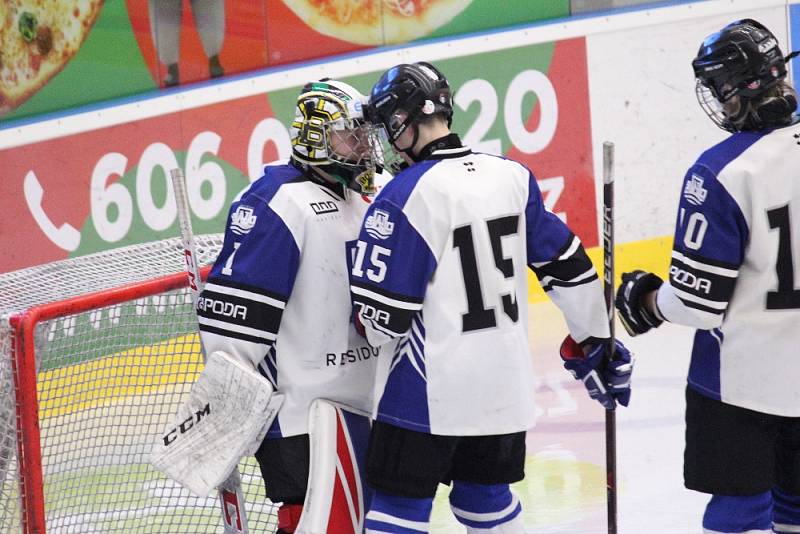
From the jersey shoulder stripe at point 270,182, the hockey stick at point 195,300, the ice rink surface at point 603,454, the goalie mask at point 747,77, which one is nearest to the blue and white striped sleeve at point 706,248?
the goalie mask at point 747,77

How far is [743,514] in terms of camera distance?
9.20 ft

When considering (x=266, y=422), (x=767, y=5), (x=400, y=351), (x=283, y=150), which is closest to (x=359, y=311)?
(x=400, y=351)

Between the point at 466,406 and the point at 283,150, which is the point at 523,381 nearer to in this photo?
the point at 466,406

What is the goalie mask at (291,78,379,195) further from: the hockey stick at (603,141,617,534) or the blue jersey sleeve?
the hockey stick at (603,141,617,534)

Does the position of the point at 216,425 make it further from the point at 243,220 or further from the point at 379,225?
the point at 379,225

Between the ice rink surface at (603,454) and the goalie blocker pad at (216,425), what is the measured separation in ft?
3.70

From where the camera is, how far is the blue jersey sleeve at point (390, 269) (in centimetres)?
264

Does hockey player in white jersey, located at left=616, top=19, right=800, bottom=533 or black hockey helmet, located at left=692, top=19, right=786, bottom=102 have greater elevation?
black hockey helmet, located at left=692, top=19, right=786, bottom=102

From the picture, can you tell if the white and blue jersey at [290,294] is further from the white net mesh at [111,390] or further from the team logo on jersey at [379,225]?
the white net mesh at [111,390]

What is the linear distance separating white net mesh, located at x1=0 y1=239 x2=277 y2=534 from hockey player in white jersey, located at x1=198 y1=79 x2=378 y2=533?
1.44 ft

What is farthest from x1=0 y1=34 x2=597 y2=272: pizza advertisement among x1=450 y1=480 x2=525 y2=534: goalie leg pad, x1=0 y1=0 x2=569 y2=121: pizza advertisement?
x1=450 y1=480 x2=525 y2=534: goalie leg pad

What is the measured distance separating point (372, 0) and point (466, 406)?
11.5 feet

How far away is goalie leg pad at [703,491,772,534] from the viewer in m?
2.80

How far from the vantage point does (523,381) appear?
109 inches
